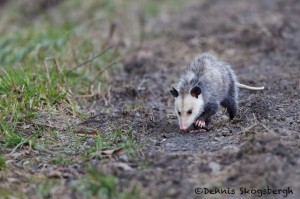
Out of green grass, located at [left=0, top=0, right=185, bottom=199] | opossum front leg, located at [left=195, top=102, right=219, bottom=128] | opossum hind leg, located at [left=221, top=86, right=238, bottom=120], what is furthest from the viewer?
opossum hind leg, located at [left=221, top=86, right=238, bottom=120]

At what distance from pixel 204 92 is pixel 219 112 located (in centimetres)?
72

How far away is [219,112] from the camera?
6.34 metres

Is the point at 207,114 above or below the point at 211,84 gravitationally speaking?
below

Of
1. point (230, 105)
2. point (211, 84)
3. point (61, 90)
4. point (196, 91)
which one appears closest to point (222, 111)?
point (230, 105)

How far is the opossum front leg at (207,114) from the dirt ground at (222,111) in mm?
105

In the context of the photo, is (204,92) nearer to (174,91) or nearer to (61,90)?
(174,91)

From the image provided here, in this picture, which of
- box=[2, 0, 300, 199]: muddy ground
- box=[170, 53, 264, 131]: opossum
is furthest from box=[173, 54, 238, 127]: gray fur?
box=[2, 0, 300, 199]: muddy ground

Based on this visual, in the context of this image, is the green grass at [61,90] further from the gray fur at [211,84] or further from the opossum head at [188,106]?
the gray fur at [211,84]

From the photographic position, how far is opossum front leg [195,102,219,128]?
5567mm

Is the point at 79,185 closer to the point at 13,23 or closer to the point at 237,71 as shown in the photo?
the point at 237,71

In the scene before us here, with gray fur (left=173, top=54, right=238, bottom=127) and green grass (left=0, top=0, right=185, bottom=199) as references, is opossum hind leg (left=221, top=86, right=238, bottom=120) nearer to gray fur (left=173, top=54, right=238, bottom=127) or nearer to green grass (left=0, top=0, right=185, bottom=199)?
gray fur (left=173, top=54, right=238, bottom=127)

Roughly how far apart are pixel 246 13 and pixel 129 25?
7.20 ft

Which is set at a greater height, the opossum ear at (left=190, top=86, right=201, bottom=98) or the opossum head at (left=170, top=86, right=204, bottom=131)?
the opossum ear at (left=190, top=86, right=201, bottom=98)

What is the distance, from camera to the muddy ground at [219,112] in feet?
13.3
